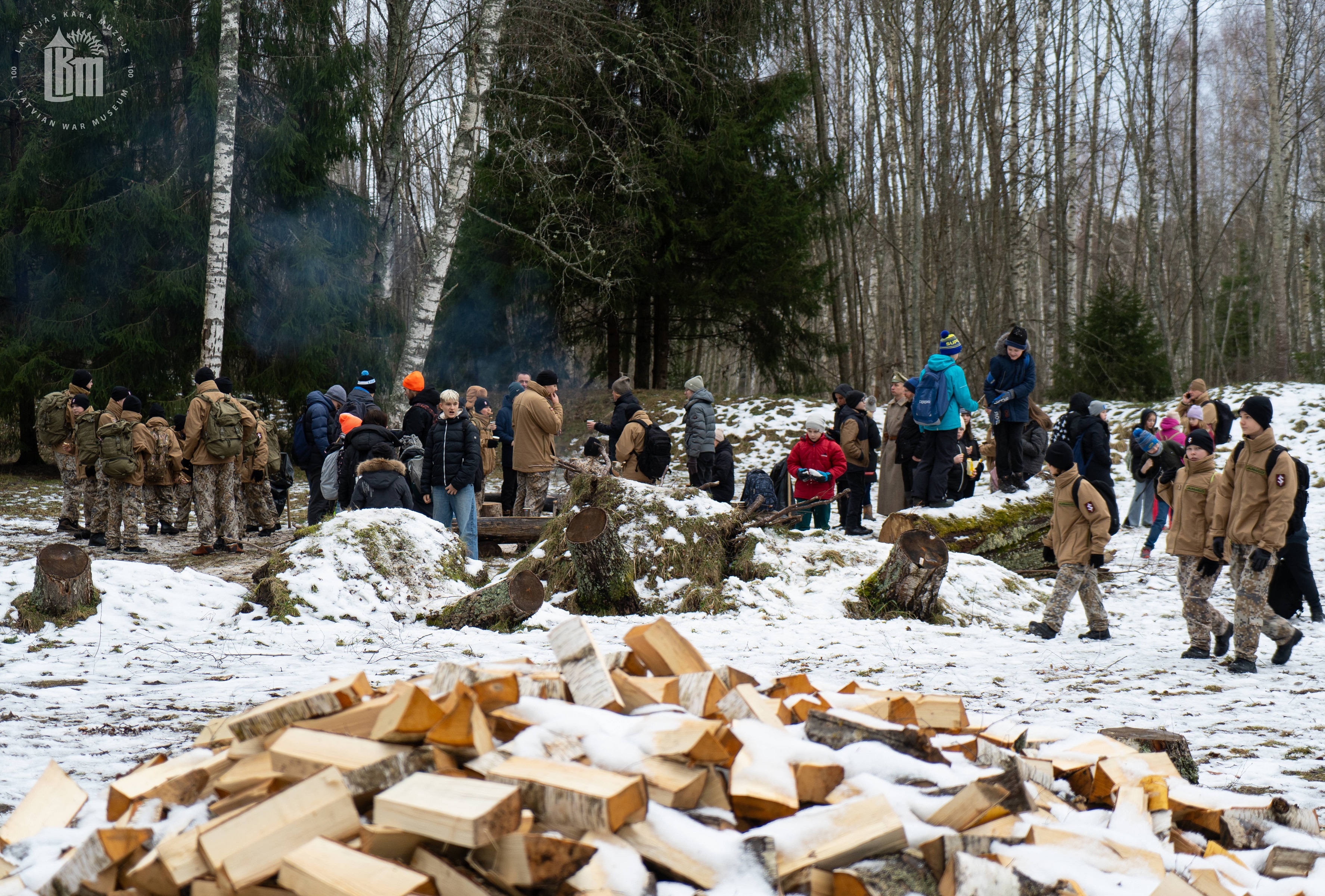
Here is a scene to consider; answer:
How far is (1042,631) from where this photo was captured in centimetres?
786

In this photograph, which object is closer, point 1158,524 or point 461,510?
point 461,510

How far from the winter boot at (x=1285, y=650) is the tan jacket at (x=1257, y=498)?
77 cm

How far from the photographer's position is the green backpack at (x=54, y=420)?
448 inches

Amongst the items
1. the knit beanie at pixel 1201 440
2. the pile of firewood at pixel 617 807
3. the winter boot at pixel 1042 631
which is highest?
the knit beanie at pixel 1201 440

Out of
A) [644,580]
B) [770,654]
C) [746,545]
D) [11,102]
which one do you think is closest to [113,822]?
[770,654]

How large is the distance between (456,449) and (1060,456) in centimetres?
542

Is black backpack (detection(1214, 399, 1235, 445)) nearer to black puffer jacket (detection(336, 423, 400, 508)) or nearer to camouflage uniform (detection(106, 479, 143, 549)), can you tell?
black puffer jacket (detection(336, 423, 400, 508))

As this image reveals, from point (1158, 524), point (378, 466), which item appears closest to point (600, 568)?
point (378, 466)

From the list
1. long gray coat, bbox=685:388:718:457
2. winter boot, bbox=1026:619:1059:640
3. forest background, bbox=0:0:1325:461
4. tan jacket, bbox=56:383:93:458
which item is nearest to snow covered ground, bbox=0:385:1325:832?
winter boot, bbox=1026:619:1059:640

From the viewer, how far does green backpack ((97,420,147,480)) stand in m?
10.4

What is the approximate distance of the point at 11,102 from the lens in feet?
60.7

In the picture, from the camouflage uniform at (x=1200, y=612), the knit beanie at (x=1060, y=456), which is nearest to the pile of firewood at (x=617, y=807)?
the camouflage uniform at (x=1200, y=612)

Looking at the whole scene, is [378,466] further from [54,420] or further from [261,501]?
[54,420]

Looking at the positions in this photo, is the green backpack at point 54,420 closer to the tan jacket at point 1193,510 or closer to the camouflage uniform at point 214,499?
the camouflage uniform at point 214,499
